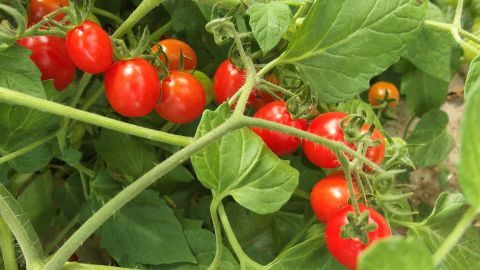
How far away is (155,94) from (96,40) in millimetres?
108

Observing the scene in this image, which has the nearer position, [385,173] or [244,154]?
[385,173]

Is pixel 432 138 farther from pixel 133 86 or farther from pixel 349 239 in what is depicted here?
pixel 133 86

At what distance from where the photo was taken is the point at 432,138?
1163 mm

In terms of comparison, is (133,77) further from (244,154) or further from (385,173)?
(385,173)

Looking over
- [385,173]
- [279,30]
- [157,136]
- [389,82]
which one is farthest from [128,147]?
[389,82]

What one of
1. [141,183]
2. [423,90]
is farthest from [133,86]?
[423,90]

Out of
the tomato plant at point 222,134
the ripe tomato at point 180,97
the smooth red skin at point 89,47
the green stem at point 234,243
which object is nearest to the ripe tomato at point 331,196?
the tomato plant at point 222,134

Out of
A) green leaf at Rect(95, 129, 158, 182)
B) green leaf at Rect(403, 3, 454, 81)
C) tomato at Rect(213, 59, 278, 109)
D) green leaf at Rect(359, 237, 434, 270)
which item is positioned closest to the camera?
green leaf at Rect(359, 237, 434, 270)

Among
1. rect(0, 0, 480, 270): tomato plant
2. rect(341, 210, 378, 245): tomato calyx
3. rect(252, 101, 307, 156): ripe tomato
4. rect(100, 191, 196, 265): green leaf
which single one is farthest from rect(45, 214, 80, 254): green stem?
rect(341, 210, 378, 245): tomato calyx

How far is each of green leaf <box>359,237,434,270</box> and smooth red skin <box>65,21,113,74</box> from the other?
0.46 meters

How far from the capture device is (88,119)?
27.0 inches

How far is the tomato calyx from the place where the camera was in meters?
0.62

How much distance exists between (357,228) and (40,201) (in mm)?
615

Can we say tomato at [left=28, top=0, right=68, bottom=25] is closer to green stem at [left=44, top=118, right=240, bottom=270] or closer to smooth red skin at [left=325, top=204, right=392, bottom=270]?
green stem at [left=44, top=118, right=240, bottom=270]
